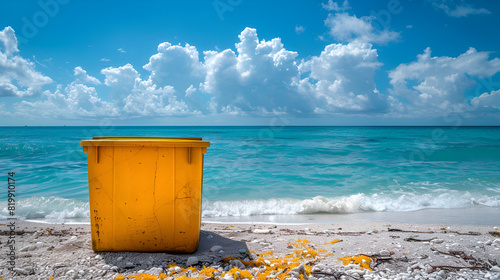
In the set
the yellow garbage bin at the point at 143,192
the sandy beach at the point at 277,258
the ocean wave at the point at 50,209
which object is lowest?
the ocean wave at the point at 50,209

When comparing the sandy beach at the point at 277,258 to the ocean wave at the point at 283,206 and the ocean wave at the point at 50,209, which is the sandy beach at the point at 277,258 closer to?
the ocean wave at the point at 50,209

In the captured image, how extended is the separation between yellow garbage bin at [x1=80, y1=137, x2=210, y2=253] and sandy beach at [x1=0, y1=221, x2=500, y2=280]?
0.59ft

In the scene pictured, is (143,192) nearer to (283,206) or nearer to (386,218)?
(283,206)

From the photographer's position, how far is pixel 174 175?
9.42 ft

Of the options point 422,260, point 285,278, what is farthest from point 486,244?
point 285,278

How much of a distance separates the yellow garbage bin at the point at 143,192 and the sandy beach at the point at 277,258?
0.18 meters

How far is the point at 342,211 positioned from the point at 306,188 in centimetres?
226

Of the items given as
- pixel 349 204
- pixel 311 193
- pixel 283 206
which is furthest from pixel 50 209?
pixel 349 204

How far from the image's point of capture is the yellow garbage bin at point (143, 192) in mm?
2846

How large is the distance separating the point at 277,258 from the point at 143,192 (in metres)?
1.53

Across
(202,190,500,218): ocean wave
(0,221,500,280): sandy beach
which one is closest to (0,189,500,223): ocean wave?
(202,190,500,218): ocean wave

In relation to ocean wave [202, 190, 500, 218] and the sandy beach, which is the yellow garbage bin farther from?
ocean wave [202, 190, 500, 218]

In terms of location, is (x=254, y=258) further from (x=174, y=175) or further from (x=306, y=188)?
(x=306, y=188)

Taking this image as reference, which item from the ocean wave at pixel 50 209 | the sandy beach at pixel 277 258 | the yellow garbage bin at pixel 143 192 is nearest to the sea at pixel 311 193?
the ocean wave at pixel 50 209
